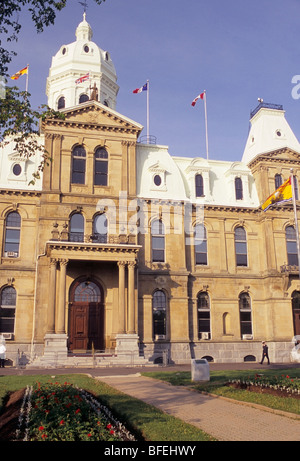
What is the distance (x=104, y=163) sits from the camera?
36031mm

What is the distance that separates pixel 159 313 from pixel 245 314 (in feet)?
24.3

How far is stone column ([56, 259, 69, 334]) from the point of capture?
97.4 feet

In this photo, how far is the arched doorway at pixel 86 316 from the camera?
3203 centimetres

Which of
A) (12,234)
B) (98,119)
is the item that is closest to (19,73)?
(98,119)

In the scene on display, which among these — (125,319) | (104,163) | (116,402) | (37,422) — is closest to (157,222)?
(104,163)

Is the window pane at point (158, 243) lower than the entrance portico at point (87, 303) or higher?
higher

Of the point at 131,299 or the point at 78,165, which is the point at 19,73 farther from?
the point at 131,299

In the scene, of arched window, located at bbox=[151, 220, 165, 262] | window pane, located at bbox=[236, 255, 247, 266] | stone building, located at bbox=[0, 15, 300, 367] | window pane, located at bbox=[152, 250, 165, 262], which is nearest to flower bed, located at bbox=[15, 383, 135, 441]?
stone building, located at bbox=[0, 15, 300, 367]

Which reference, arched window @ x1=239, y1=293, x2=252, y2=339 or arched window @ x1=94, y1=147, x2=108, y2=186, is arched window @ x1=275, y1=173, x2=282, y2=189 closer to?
arched window @ x1=239, y1=293, x2=252, y2=339

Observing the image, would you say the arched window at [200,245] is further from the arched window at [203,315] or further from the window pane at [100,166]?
the window pane at [100,166]

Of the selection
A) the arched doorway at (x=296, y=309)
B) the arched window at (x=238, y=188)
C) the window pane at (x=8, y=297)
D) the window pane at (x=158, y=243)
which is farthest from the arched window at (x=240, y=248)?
the window pane at (x=8, y=297)

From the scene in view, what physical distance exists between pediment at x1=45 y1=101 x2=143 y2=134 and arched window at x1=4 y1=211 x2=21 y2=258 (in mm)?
7945

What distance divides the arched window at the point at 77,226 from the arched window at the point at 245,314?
45.5ft
